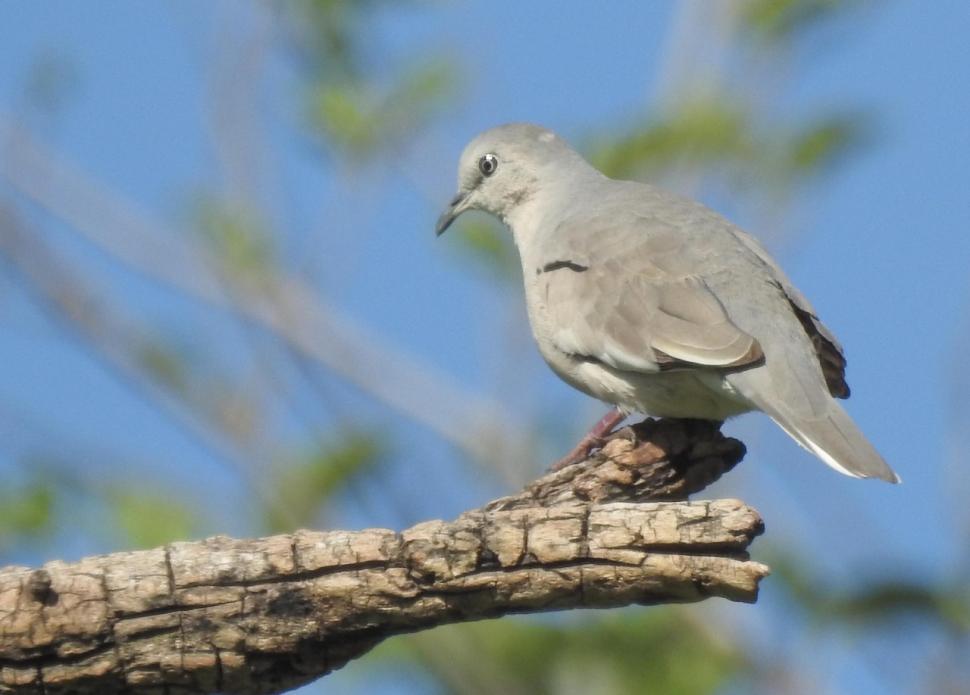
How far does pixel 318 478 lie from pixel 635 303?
14.2ft

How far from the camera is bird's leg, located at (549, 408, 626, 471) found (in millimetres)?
6602

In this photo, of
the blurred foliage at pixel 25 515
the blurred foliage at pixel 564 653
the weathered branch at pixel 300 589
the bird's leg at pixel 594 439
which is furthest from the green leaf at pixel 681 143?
the weathered branch at pixel 300 589

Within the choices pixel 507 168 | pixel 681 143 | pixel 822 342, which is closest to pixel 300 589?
pixel 822 342

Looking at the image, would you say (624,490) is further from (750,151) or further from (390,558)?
(750,151)

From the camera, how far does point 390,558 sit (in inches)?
191

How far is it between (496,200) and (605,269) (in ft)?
6.64

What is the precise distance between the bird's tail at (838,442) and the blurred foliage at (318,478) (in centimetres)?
465

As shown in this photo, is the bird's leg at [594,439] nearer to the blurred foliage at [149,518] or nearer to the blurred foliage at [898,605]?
the blurred foliage at [898,605]

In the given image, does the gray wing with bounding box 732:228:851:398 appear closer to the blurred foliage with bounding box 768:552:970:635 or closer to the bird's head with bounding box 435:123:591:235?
the bird's head with bounding box 435:123:591:235

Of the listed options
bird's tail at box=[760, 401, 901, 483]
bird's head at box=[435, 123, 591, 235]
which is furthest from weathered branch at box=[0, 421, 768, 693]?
bird's head at box=[435, 123, 591, 235]

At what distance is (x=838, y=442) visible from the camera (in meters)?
5.76

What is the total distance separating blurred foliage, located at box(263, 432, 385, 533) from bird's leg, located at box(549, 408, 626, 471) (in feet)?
11.7

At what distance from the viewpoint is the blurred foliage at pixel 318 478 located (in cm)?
1017

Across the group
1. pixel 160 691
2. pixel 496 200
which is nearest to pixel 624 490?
pixel 160 691
